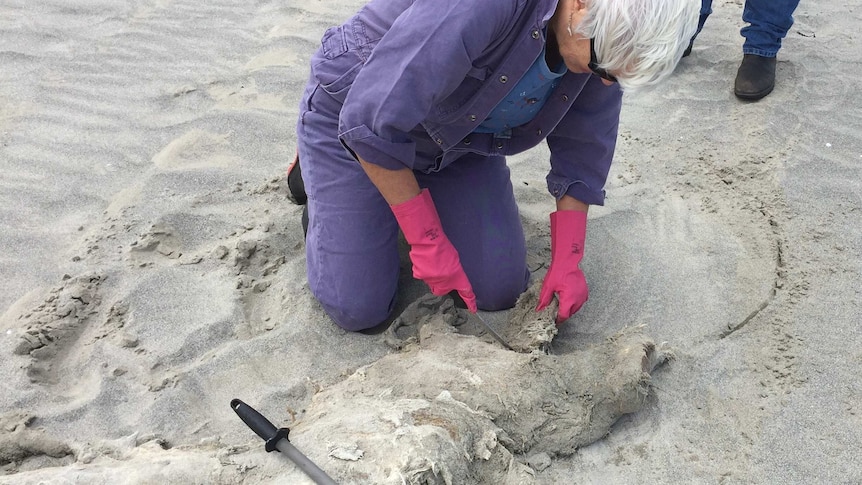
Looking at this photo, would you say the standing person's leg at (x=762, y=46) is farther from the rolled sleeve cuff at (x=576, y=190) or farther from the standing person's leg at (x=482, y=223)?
the standing person's leg at (x=482, y=223)

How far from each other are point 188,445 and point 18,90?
6.99ft

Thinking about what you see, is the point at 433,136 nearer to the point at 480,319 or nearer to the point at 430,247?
the point at 430,247

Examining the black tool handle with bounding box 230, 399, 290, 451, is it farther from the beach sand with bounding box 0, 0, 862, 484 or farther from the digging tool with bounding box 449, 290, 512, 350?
the digging tool with bounding box 449, 290, 512, 350

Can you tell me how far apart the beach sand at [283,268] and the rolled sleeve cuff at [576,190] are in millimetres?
282

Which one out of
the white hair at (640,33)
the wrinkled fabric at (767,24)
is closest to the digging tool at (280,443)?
the white hair at (640,33)

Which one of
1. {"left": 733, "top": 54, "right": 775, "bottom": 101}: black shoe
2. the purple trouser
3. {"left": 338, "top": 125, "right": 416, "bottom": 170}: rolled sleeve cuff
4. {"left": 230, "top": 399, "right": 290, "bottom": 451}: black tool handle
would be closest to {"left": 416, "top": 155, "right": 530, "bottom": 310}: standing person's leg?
the purple trouser

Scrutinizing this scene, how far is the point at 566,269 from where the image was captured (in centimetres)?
196

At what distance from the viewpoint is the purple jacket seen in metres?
1.46

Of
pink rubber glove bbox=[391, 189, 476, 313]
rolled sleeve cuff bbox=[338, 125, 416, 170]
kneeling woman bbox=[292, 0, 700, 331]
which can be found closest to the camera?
kneeling woman bbox=[292, 0, 700, 331]

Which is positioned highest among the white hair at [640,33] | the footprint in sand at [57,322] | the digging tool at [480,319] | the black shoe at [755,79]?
the white hair at [640,33]

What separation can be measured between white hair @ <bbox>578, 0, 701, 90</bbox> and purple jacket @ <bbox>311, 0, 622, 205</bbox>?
0.13m

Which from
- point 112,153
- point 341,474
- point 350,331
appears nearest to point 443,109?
point 350,331

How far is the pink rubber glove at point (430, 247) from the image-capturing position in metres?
1.77

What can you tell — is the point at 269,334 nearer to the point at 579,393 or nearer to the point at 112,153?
the point at 579,393
